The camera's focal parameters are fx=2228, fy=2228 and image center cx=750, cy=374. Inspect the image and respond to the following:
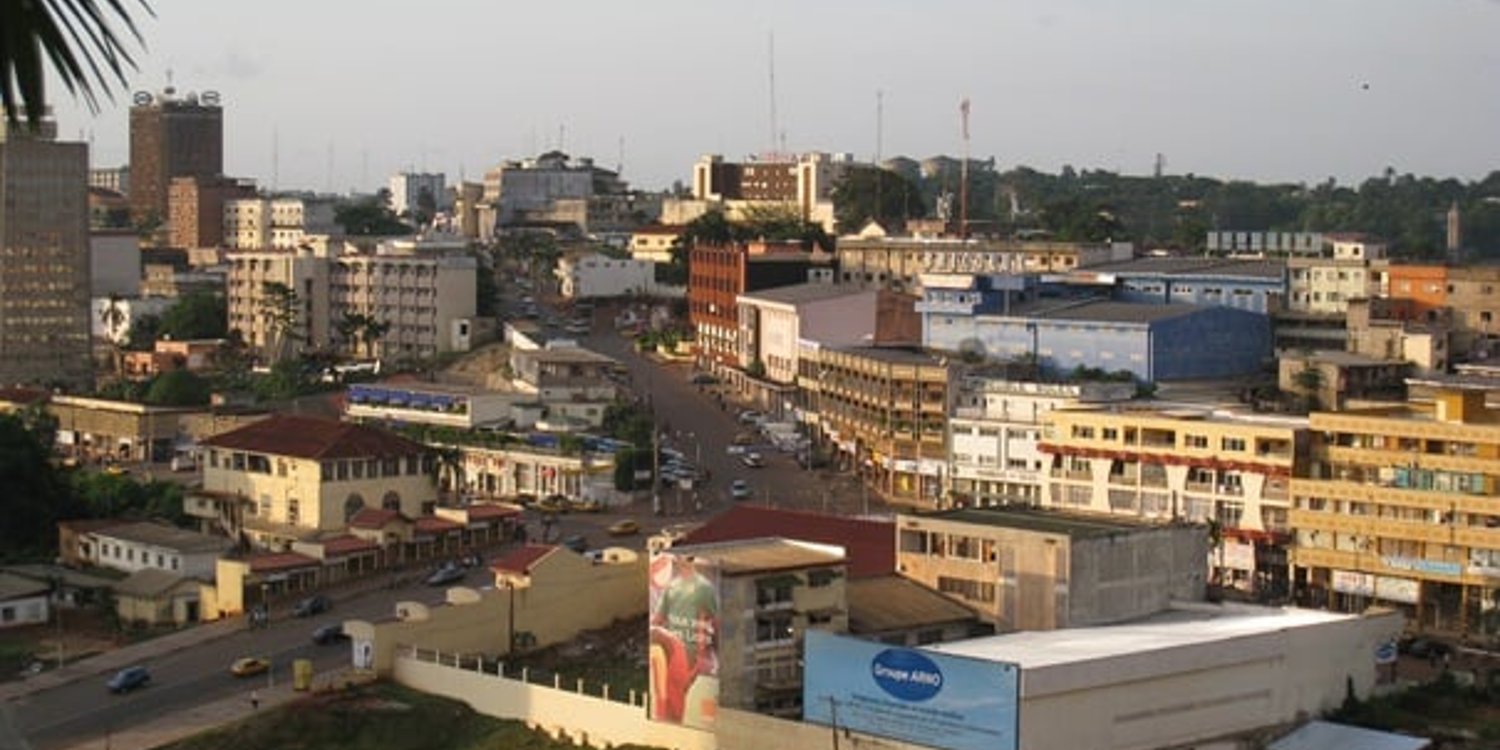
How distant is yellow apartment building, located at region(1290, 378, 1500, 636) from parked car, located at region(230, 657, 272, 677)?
761 centimetres

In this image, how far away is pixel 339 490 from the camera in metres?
19.9

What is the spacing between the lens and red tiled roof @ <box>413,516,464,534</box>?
18.9 metres

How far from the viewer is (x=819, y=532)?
50.5 feet

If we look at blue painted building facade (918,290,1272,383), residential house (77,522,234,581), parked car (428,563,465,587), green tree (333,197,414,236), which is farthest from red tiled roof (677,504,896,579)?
Result: green tree (333,197,414,236)

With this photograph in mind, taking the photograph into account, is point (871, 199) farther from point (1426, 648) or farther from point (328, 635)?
point (1426, 648)

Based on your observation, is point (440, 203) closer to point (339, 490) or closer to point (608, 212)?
point (608, 212)

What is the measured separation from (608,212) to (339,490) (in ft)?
112

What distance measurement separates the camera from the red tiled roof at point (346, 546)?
1791cm

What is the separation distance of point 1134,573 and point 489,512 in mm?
7616

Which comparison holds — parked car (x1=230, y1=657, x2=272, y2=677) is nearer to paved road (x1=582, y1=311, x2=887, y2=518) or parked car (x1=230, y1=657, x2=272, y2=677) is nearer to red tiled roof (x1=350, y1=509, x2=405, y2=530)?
red tiled roof (x1=350, y1=509, x2=405, y2=530)

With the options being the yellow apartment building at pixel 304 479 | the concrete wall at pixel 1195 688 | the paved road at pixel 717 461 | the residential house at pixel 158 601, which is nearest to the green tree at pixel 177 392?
the paved road at pixel 717 461

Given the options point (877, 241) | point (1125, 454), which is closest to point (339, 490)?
point (1125, 454)

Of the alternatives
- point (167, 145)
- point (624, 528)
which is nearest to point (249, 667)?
point (624, 528)

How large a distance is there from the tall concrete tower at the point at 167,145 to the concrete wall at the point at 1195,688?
4912 centimetres
